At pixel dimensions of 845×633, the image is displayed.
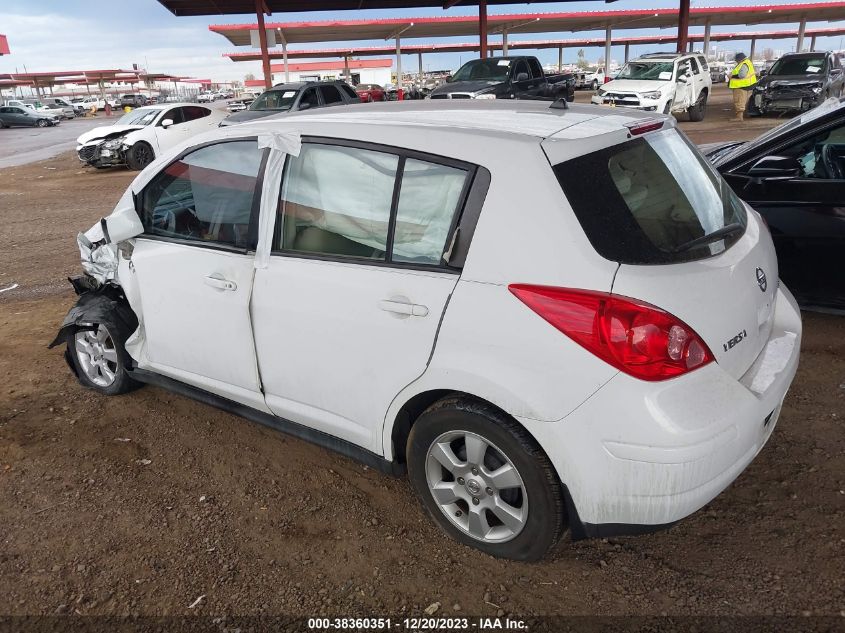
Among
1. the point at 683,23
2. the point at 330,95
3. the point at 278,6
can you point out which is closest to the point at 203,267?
the point at 330,95

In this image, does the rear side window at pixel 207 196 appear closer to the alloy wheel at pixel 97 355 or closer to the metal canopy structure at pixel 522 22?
the alloy wheel at pixel 97 355

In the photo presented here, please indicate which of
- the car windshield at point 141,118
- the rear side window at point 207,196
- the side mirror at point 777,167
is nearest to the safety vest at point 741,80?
the side mirror at point 777,167

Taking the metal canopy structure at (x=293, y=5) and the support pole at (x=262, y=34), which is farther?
the metal canopy structure at (x=293, y=5)

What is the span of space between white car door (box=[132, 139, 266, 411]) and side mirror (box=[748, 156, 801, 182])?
3.60 meters

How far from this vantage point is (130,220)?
351cm

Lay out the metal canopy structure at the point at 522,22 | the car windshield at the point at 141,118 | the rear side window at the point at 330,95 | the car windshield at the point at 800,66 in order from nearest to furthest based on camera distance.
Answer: the car windshield at the point at 141,118, the rear side window at the point at 330,95, the car windshield at the point at 800,66, the metal canopy structure at the point at 522,22

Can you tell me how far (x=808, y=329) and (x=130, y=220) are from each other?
4.50m

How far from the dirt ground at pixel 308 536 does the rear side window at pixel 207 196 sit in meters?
1.19

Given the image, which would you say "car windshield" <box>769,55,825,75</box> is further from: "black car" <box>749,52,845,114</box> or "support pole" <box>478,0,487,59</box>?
"support pole" <box>478,0,487,59</box>

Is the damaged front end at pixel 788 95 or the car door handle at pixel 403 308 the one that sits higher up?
the damaged front end at pixel 788 95

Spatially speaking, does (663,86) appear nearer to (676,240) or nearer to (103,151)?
(103,151)

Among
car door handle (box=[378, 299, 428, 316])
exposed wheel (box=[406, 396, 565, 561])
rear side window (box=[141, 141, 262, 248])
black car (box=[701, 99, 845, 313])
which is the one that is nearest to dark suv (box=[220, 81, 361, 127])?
black car (box=[701, 99, 845, 313])

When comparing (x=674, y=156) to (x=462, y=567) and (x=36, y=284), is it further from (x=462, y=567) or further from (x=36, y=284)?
(x=36, y=284)

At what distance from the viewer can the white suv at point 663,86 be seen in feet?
57.5
